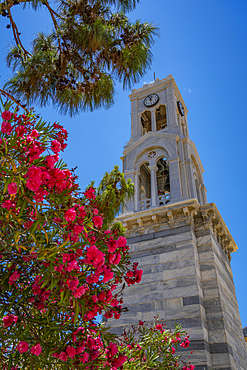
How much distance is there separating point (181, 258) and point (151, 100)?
38.2ft

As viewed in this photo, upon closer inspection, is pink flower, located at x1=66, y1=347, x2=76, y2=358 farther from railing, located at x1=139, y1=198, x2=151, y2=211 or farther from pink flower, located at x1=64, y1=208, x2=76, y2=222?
railing, located at x1=139, y1=198, x2=151, y2=211

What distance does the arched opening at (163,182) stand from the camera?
16.2 meters

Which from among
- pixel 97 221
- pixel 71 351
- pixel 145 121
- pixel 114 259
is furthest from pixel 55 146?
pixel 145 121

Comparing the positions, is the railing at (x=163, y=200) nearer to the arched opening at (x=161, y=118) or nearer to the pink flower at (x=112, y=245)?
the arched opening at (x=161, y=118)

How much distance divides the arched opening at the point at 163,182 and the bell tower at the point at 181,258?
0.06 metres

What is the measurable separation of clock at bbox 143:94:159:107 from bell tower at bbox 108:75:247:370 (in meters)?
1.84

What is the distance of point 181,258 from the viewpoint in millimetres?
12805

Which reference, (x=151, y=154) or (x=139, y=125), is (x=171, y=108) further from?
(x=151, y=154)

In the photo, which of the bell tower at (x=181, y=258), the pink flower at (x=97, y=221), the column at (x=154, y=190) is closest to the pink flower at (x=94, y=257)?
the pink flower at (x=97, y=221)

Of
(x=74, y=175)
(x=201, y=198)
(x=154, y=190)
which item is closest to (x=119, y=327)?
(x=154, y=190)

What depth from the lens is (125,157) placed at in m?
18.5

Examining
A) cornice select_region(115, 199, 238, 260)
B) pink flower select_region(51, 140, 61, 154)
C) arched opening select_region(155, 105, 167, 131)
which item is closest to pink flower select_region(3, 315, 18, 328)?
pink flower select_region(51, 140, 61, 154)

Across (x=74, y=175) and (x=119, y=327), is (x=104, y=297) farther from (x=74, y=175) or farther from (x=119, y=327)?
(x=119, y=327)

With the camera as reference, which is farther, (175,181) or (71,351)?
(175,181)
